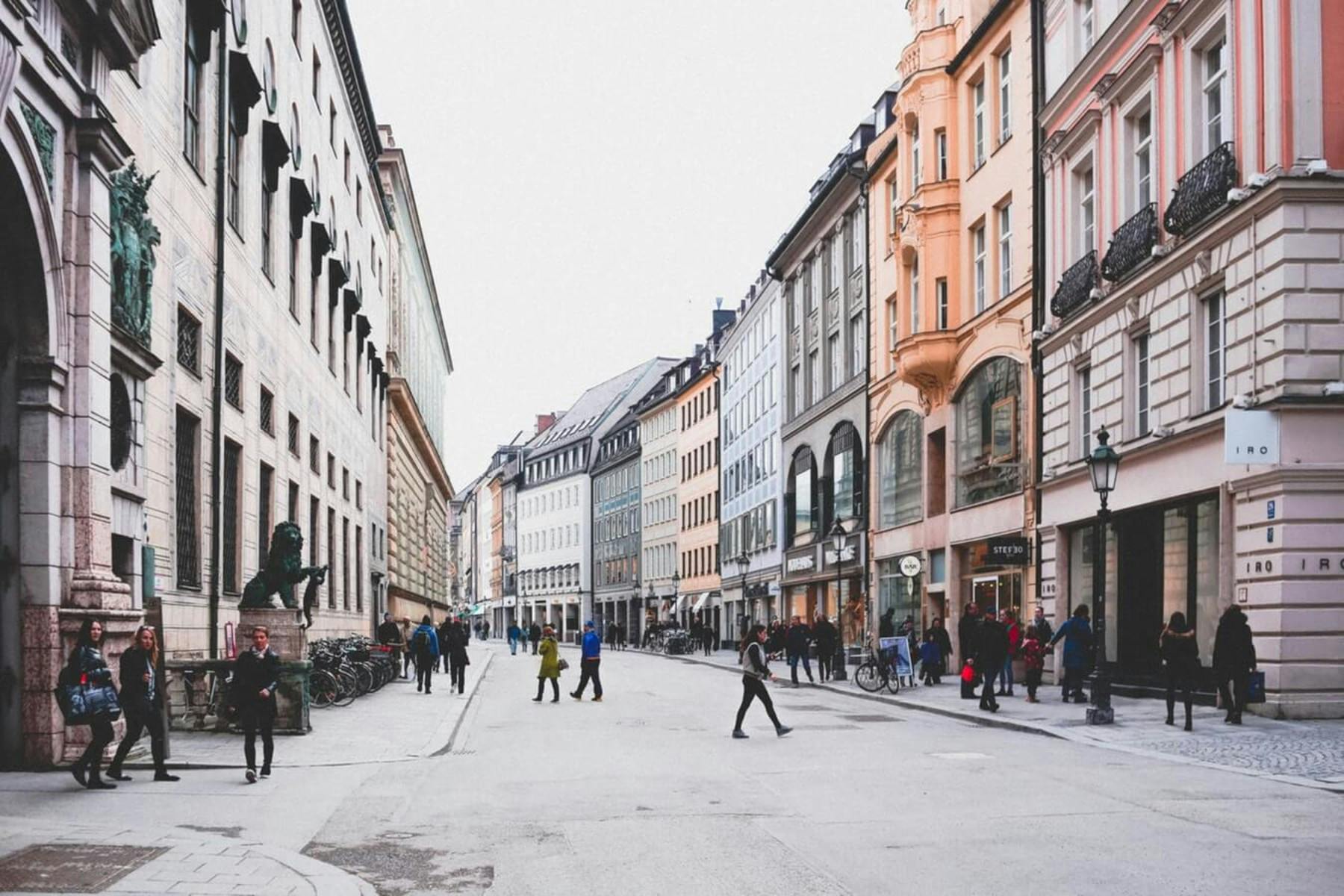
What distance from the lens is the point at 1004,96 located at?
3772cm

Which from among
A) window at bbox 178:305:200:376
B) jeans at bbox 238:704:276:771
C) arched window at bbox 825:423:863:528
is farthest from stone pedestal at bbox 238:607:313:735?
arched window at bbox 825:423:863:528

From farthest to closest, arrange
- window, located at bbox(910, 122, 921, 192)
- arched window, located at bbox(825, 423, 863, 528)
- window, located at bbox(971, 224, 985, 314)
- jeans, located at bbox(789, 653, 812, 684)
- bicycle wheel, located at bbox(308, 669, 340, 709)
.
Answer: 1. arched window, located at bbox(825, 423, 863, 528)
2. window, located at bbox(910, 122, 921, 192)
3. window, located at bbox(971, 224, 985, 314)
4. jeans, located at bbox(789, 653, 812, 684)
5. bicycle wheel, located at bbox(308, 669, 340, 709)

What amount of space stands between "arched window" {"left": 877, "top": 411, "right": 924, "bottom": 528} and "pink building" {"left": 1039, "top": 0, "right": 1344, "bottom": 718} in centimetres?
1048

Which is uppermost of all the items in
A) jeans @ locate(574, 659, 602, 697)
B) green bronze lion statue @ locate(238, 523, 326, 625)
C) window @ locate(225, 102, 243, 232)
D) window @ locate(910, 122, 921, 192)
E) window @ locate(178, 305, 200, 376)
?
window @ locate(910, 122, 921, 192)

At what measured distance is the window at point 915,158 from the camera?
43625 mm

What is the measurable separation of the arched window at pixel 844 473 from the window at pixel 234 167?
94.8ft

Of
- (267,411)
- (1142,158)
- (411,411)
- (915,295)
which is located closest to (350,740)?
(267,411)

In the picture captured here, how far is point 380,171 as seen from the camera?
60875 millimetres

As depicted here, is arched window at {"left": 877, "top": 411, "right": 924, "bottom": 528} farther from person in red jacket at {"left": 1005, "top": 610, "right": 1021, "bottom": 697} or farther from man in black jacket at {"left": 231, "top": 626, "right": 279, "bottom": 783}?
man in black jacket at {"left": 231, "top": 626, "right": 279, "bottom": 783}

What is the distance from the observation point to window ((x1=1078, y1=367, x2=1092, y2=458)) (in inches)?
1228

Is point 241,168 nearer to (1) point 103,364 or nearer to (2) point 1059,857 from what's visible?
(1) point 103,364

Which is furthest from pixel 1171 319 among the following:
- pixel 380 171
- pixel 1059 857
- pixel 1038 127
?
pixel 380 171

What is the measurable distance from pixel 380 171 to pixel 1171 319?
135 feet

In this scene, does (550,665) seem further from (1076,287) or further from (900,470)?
(900,470)
